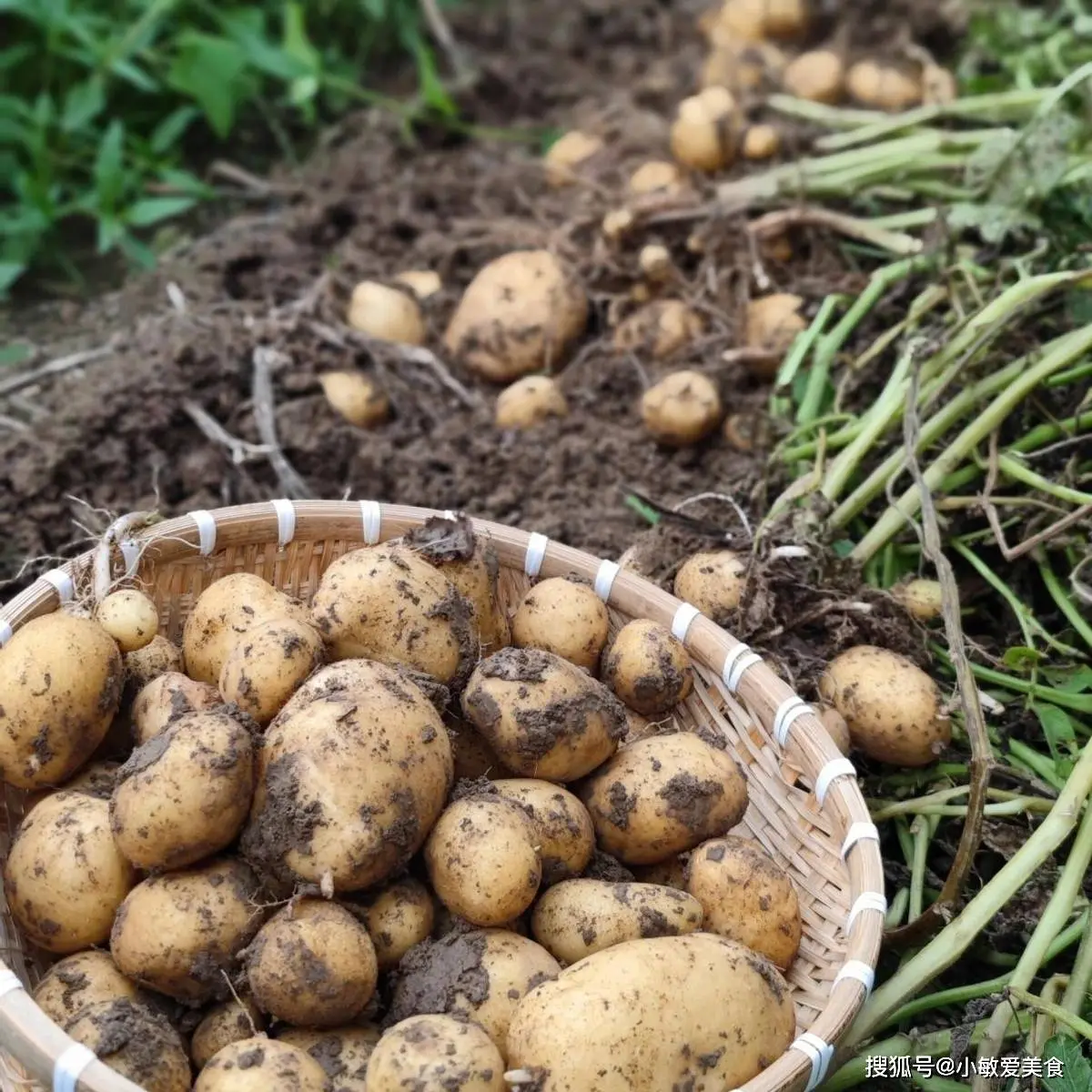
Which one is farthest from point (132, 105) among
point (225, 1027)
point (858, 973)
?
point (858, 973)

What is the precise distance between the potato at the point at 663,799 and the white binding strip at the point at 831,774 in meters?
0.09

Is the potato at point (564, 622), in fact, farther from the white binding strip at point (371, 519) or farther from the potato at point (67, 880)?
the potato at point (67, 880)

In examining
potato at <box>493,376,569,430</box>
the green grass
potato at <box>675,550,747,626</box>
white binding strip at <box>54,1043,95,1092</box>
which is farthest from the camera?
the green grass

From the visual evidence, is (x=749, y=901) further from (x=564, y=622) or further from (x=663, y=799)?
(x=564, y=622)

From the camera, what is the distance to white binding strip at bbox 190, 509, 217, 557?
64.5 inches

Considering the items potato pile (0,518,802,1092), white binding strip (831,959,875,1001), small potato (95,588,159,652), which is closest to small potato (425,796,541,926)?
potato pile (0,518,802,1092)

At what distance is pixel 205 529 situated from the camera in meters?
1.64

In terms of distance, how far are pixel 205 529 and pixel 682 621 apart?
2.13 ft

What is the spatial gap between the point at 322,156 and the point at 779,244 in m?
1.25

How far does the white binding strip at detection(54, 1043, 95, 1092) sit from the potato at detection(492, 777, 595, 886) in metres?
0.50

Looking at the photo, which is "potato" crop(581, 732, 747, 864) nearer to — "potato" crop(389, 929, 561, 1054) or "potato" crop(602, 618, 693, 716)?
"potato" crop(602, 618, 693, 716)

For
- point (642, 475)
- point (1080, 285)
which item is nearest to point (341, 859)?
point (642, 475)

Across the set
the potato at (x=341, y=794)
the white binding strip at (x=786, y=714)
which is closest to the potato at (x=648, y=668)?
the white binding strip at (x=786, y=714)

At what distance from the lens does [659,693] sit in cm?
158
